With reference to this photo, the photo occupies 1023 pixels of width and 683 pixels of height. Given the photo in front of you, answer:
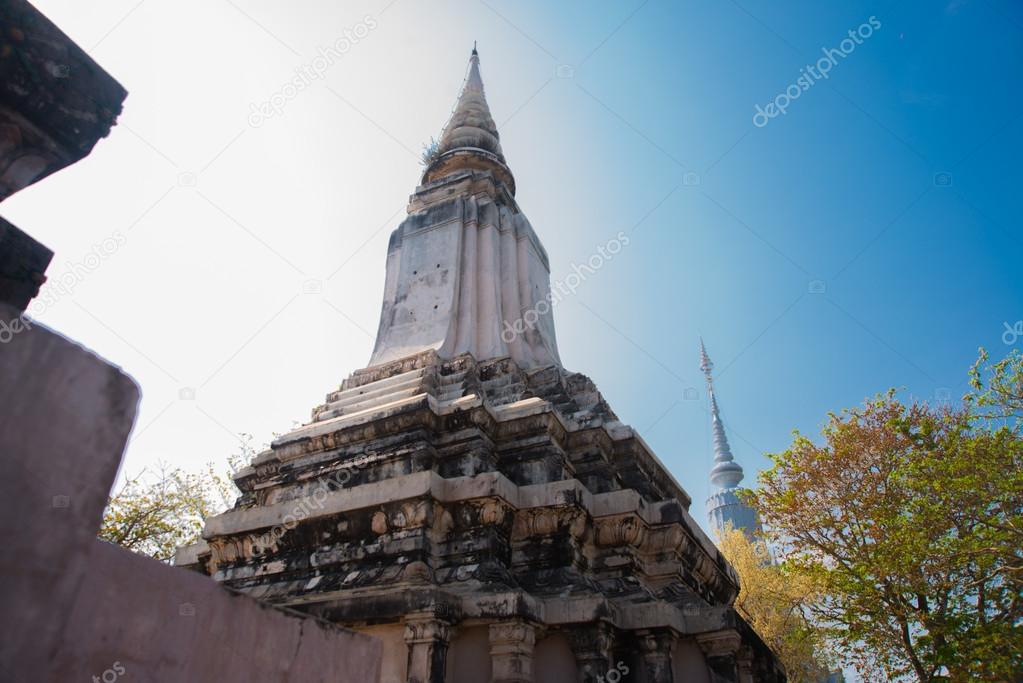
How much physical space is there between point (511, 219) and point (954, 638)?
11617mm

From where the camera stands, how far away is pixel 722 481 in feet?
275

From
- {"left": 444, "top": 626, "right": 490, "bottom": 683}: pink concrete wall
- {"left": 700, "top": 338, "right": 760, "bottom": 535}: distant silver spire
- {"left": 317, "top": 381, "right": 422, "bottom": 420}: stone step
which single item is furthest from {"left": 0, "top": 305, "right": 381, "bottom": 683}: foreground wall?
{"left": 700, "top": 338, "right": 760, "bottom": 535}: distant silver spire

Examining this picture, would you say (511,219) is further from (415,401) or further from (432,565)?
(432,565)

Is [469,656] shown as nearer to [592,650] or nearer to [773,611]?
[592,650]

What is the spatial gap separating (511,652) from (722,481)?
84404 mm

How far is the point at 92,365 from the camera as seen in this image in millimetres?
1870

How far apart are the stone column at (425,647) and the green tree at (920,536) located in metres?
10.1

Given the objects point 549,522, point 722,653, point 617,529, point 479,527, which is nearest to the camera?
point 722,653

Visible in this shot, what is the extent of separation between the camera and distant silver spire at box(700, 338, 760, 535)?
75500 mm

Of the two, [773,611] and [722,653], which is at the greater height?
[773,611]

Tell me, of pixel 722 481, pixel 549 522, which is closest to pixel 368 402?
pixel 549 522

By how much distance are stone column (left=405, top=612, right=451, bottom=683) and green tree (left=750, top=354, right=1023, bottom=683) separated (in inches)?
399

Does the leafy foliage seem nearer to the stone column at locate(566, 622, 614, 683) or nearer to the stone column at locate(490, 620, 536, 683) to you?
the stone column at locate(566, 622, 614, 683)

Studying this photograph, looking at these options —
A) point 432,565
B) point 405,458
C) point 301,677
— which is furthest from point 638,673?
point 301,677
